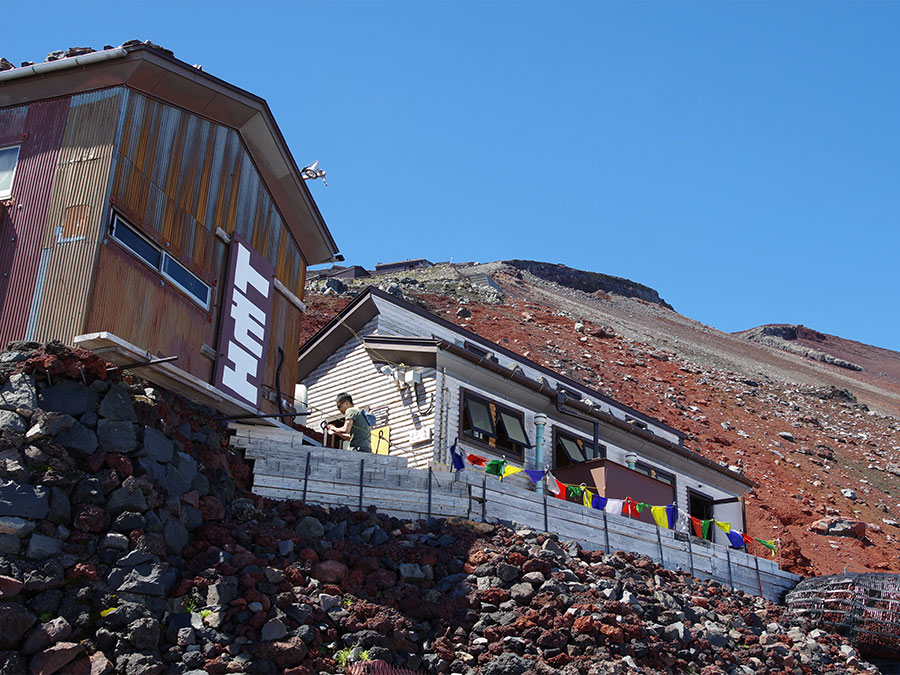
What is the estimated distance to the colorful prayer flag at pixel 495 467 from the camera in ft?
72.0

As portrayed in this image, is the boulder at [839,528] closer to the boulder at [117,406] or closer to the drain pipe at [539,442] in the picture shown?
the drain pipe at [539,442]

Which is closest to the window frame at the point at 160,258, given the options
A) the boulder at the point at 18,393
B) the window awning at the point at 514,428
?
the boulder at the point at 18,393

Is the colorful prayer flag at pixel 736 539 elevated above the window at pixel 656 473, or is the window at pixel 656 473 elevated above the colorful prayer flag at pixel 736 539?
the window at pixel 656 473

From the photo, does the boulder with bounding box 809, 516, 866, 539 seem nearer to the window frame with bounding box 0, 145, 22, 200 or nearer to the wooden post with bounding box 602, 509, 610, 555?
the wooden post with bounding box 602, 509, 610, 555

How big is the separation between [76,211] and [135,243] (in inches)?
38.7

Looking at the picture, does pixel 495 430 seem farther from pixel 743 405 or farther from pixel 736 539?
pixel 743 405

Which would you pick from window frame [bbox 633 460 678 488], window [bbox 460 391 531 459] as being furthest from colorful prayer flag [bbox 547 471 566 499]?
window frame [bbox 633 460 678 488]

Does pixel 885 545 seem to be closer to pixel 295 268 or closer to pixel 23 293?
pixel 295 268

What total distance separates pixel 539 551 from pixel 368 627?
441 cm

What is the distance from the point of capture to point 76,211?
14.5 m

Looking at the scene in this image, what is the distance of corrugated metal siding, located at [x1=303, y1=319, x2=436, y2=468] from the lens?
22703mm

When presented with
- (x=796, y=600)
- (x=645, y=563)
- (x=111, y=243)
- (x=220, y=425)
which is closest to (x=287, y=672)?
(x=220, y=425)

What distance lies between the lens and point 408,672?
13414 millimetres

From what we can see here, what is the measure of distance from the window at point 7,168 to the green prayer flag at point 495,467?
37.6 ft
